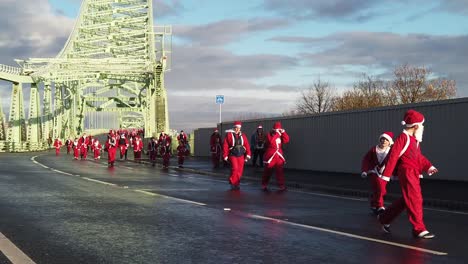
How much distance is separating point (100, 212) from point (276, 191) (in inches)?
249

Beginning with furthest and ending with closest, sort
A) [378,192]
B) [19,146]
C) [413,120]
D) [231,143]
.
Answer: [19,146]
[231,143]
[378,192]
[413,120]

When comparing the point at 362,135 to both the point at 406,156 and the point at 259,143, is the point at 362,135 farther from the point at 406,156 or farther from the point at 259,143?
the point at 406,156

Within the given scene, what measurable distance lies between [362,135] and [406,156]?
13.6 metres

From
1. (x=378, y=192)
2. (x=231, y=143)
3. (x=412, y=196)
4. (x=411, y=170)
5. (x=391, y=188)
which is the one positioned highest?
(x=231, y=143)

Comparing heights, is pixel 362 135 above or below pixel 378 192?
above

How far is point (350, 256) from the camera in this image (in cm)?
655

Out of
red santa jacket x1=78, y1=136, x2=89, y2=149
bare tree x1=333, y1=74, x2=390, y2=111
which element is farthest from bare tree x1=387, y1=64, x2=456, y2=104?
red santa jacket x1=78, y1=136, x2=89, y2=149

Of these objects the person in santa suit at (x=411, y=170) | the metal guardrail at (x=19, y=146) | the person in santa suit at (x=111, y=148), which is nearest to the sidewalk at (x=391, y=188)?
the person in santa suit at (x=411, y=170)

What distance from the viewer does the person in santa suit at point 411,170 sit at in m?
7.74

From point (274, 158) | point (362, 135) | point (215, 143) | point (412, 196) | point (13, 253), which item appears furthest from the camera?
point (215, 143)

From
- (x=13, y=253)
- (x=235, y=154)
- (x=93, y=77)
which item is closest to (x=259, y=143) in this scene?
(x=235, y=154)

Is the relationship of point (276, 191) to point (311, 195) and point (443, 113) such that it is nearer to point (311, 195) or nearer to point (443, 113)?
point (311, 195)

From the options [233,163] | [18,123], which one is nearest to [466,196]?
[233,163]

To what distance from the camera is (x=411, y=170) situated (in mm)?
7824
